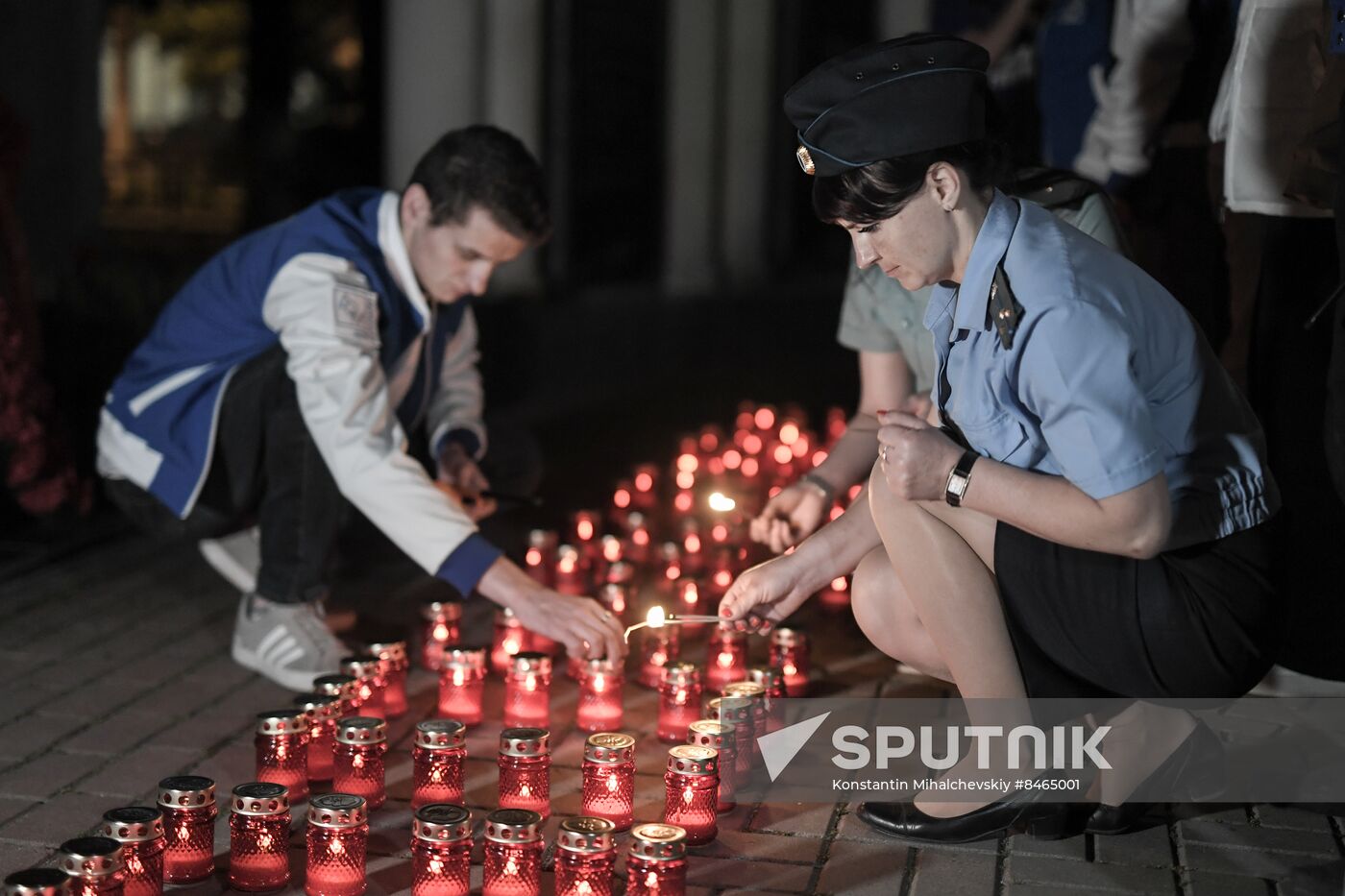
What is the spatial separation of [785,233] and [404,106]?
19.9ft

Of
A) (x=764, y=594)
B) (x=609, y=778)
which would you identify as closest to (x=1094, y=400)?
(x=764, y=594)

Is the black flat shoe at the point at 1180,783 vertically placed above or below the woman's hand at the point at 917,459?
below

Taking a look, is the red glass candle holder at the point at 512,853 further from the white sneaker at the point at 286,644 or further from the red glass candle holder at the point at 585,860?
the white sneaker at the point at 286,644

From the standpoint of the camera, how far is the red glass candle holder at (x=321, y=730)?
2895 mm

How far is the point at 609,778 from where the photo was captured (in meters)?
2.68

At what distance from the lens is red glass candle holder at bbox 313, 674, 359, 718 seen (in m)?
2.98

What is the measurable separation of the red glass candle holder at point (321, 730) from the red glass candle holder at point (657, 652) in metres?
0.79

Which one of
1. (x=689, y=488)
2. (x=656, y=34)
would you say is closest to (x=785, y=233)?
(x=656, y=34)

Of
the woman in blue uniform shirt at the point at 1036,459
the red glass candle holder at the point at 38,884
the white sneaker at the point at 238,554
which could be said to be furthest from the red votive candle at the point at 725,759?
the white sneaker at the point at 238,554

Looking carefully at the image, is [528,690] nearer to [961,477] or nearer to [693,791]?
[693,791]

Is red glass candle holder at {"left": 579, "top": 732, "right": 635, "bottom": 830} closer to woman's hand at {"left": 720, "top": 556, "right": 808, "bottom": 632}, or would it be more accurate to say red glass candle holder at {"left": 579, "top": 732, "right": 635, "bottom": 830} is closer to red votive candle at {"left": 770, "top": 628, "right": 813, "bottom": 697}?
woman's hand at {"left": 720, "top": 556, "right": 808, "bottom": 632}

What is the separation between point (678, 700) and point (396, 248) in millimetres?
1275

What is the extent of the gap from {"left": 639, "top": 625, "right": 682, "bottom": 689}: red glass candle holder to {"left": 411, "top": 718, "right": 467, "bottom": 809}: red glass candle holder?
740 millimetres

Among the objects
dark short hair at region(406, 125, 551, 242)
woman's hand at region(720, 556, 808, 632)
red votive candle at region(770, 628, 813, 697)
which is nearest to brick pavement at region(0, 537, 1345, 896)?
red votive candle at region(770, 628, 813, 697)
